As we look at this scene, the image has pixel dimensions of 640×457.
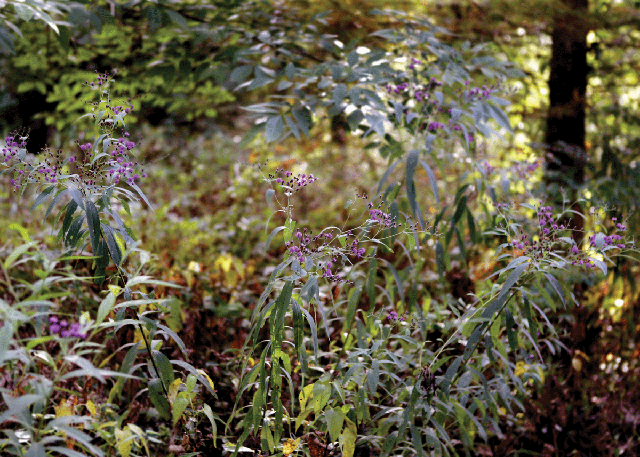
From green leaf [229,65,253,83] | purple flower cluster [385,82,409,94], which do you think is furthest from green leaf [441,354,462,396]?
green leaf [229,65,253,83]

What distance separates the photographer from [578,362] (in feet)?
8.43

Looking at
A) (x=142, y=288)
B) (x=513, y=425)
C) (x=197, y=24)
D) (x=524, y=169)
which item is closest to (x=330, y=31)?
(x=197, y=24)

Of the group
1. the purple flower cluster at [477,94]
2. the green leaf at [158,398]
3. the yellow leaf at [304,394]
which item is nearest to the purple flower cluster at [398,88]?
the purple flower cluster at [477,94]

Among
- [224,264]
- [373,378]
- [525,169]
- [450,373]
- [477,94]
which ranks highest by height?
[477,94]

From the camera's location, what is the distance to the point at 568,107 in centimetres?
369

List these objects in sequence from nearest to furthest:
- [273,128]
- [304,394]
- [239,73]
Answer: [304,394] → [273,128] → [239,73]

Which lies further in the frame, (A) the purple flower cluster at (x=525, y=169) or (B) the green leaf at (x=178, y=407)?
(A) the purple flower cluster at (x=525, y=169)

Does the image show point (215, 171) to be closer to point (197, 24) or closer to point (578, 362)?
point (197, 24)

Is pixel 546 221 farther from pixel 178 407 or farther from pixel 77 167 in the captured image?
pixel 77 167

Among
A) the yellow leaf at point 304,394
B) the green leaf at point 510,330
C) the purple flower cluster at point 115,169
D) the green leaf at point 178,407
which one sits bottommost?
the yellow leaf at point 304,394

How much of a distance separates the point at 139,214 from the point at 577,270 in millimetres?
3280

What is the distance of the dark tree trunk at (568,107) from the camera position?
3637mm

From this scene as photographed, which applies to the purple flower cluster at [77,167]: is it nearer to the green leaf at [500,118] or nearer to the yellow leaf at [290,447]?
the yellow leaf at [290,447]

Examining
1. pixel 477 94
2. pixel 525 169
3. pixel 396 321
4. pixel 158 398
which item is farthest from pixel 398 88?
pixel 158 398
